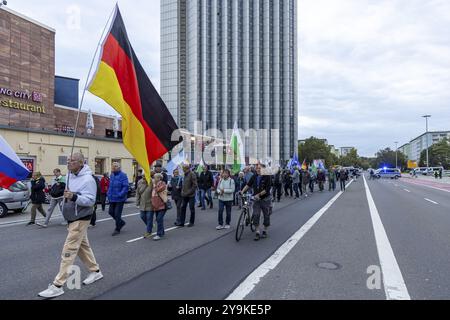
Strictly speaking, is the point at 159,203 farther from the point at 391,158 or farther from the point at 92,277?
the point at 391,158

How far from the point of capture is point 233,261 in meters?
6.03

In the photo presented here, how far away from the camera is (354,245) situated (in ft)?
23.9

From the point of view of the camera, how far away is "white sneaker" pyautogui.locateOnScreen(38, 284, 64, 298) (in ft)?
14.3

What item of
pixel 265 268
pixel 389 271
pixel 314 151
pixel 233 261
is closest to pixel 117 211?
pixel 233 261

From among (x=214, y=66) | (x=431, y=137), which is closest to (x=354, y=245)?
(x=214, y=66)

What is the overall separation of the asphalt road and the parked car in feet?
8.54

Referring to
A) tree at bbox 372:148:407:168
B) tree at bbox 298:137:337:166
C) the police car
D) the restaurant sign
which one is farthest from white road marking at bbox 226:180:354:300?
tree at bbox 372:148:407:168

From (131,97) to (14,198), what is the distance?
368 inches

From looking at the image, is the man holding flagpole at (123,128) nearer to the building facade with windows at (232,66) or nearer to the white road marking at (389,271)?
the white road marking at (389,271)

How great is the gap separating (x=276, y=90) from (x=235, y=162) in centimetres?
8279

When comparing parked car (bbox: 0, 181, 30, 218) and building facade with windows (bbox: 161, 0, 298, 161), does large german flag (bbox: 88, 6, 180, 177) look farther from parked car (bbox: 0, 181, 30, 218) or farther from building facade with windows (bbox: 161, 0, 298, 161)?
building facade with windows (bbox: 161, 0, 298, 161)

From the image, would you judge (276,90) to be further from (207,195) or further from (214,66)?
(207,195)

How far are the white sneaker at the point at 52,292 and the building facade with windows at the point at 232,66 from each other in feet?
283

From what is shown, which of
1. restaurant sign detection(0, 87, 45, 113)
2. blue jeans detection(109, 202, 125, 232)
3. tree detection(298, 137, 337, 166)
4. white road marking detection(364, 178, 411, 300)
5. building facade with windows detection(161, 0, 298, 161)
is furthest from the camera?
building facade with windows detection(161, 0, 298, 161)
